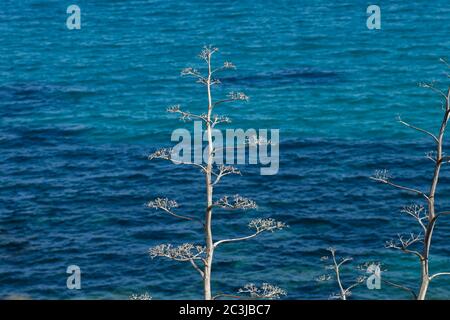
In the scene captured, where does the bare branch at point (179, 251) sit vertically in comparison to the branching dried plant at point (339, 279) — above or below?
above

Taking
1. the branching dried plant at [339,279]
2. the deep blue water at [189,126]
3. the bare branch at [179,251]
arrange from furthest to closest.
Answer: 1. the deep blue water at [189,126]
2. the branching dried plant at [339,279]
3. the bare branch at [179,251]

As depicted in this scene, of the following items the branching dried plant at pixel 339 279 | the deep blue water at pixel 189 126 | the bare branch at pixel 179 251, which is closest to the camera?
the bare branch at pixel 179 251

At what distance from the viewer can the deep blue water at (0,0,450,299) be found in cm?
6328

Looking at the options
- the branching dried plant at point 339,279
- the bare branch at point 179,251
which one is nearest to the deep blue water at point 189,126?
the branching dried plant at point 339,279

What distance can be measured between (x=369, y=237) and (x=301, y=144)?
18.6m

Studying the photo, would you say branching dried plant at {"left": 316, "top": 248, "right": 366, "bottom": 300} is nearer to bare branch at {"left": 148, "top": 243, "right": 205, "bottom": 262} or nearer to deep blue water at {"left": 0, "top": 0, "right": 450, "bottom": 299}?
deep blue water at {"left": 0, "top": 0, "right": 450, "bottom": 299}

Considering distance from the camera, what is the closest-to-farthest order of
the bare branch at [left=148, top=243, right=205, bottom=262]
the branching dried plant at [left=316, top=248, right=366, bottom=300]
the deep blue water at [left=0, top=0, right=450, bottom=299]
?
the bare branch at [left=148, top=243, right=205, bottom=262] → the branching dried plant at [left=316, top=248, right=366, bottom=300] → the deep blue water at [left=0, top=0, right=450, bottom=299]

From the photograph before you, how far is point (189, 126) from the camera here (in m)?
90.3

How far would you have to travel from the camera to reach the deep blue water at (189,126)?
6328cm

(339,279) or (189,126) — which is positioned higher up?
(189,126)

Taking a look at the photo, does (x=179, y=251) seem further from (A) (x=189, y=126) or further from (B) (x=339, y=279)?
(A) (x=189, y=126)

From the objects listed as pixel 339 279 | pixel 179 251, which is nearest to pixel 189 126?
pixel 339 279

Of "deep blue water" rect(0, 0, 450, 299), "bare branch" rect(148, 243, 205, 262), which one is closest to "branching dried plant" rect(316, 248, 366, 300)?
"deep blue water" rect(0, 0, 450, 299)

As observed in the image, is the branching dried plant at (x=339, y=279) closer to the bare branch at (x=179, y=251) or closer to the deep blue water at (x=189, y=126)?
the deep blue water at (x=189, y=126)
